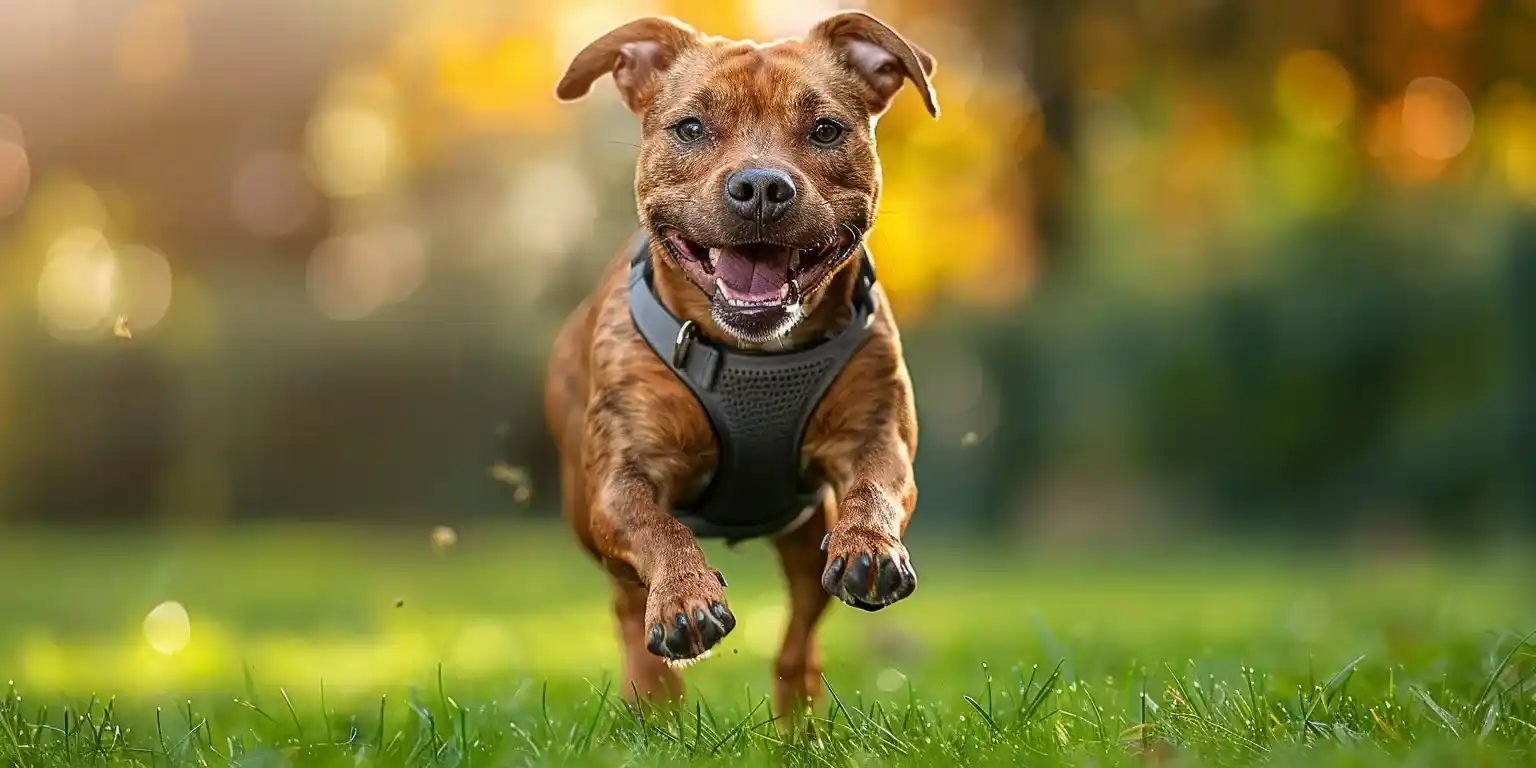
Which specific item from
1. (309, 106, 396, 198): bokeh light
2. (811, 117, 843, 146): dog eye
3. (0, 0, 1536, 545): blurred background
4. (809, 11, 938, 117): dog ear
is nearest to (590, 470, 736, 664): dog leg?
(811, 117, 843, 146): dog eye

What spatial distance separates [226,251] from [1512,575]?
48.7 ft

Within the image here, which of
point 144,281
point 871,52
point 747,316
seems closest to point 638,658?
point 747,316

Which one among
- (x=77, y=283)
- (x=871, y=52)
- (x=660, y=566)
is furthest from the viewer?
(x=77, y=283)

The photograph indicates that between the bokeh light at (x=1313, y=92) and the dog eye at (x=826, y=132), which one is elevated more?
the dog eye at (x=826, y=132)

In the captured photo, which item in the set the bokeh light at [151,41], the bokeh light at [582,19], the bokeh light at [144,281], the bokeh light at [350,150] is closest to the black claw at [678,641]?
the bokeh light at [144,281]

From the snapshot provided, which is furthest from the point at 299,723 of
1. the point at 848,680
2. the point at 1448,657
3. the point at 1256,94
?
the point at 1256,94

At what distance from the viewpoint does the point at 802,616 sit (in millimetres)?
5254

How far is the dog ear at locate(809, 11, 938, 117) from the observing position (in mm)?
4938

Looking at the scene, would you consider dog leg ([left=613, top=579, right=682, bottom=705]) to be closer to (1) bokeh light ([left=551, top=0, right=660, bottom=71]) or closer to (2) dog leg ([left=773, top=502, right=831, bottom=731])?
(2) dog leg ([left=773, top=502, right=831, bottom=731])

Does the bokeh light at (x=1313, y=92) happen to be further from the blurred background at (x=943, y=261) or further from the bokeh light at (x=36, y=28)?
the bokeh light at (x=36, y=28)

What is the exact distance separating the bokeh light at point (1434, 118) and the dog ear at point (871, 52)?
14721 millimetres

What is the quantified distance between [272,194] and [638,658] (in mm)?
18132

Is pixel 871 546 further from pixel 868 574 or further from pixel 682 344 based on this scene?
pixel 682 344

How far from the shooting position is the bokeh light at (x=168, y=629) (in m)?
10.1
